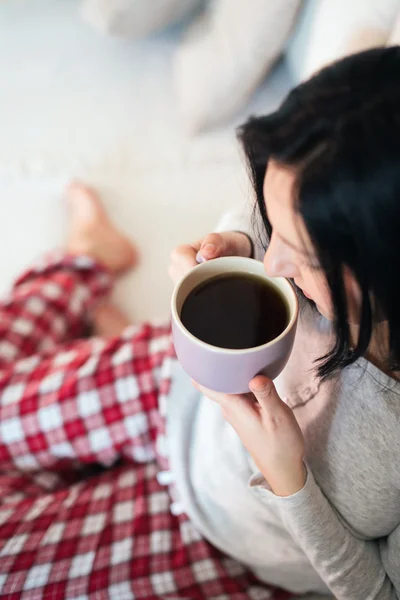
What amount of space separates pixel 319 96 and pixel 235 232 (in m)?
0.26

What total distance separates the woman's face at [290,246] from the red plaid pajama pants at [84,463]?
12.7 inches

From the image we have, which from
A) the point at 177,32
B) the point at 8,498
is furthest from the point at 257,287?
the point at 177,32

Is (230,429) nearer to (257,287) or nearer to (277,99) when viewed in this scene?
(257,287)

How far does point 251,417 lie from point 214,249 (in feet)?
0.61

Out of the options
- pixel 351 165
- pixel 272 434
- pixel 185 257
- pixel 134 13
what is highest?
pixel 134 13

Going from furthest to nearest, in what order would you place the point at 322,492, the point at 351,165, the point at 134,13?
the point at 134,13 < the point at 322,492 < the point at 351,165

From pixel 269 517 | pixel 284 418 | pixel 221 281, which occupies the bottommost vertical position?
pixel 269 517

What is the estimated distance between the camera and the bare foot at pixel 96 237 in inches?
41.0

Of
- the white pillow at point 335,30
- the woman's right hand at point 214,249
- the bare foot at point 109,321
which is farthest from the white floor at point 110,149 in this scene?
the woman's right hand at point 214,249

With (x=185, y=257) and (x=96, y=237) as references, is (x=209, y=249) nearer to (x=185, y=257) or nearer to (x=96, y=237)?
(x=185, y=257)

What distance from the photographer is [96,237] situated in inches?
41.5

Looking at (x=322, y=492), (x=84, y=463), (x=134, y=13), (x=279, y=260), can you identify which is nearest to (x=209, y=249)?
(x=279, y=260)

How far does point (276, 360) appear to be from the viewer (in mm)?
459

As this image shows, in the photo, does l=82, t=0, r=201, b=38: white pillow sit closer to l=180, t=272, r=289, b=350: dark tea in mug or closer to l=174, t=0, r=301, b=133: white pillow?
l=174, t=0, r=301, b=133: white pillow
